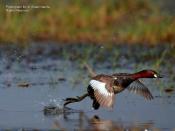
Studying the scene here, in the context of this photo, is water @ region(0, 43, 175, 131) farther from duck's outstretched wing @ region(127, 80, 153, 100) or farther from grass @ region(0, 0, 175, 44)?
grass @ region(0, 0, 175, 44)

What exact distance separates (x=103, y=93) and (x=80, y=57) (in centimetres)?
541

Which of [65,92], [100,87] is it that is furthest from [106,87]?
[65,92]

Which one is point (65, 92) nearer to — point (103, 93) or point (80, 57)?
point (103, 93)

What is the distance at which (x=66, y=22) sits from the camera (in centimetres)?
1766

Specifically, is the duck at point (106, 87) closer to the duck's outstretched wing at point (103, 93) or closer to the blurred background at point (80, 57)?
the duck's outstretched wing at point (103, 93)

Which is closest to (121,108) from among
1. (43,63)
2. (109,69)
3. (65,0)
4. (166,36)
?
(109,69)

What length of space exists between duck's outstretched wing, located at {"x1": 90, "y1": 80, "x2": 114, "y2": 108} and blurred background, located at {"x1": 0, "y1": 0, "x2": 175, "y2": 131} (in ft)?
0.64

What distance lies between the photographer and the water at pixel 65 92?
955 centimetres

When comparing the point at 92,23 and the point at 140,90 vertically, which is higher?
the point at 92,23

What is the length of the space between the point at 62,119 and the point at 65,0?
8.58m

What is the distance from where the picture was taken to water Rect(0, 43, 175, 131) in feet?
31.3

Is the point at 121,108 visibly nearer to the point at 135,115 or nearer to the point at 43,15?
the point at 135,115

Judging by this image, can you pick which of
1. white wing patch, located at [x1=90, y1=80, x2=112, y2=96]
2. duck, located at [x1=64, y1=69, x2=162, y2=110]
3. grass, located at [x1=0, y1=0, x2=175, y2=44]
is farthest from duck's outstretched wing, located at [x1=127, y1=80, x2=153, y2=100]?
grass, located at [x1=0, y1=0, x2=175, y2=44]

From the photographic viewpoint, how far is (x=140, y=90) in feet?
35.6
